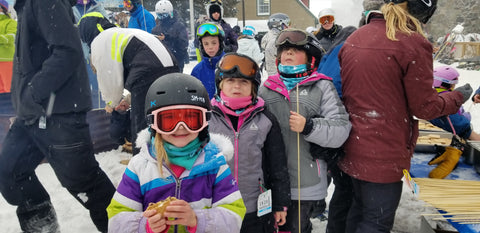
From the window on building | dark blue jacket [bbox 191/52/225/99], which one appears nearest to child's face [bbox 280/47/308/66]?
dark blue jacket [bbox 191/52/225/99]

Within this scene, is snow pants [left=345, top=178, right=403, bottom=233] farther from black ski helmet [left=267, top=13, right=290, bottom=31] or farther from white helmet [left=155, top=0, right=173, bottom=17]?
white helmet [left=155, top=0, right=173, bottom=17]

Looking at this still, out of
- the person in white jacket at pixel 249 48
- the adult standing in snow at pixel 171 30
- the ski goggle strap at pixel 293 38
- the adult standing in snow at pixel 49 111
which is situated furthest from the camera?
the adult standing in snow at pixel 171 30

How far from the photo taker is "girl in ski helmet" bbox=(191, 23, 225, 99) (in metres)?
3.82

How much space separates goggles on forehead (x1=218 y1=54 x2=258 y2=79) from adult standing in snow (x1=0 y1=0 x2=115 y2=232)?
122cm

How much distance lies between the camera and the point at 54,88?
257 cm

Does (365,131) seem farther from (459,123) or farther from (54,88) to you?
(54,88)

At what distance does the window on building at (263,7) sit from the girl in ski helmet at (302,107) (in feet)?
98.3

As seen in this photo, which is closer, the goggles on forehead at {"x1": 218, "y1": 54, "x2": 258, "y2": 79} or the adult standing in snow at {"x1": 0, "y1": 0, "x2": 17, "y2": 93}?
the goggles on forehead at {"x1": 218, "y1": 54, "x2": 258, "y2": 79}

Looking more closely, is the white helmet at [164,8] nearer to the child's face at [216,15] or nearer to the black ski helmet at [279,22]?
the child's face at [216,15]

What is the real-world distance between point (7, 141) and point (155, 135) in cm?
181

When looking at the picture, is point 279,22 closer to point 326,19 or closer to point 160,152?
point 326,19

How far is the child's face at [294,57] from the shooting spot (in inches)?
96.5

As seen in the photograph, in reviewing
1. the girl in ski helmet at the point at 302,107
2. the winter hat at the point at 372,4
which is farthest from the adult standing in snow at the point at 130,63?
the winter hat at the point at 372,4

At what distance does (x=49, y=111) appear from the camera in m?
2.61
